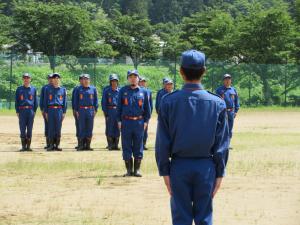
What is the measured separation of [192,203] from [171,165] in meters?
0.41

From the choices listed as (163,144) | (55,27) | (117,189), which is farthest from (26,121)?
(55,27)

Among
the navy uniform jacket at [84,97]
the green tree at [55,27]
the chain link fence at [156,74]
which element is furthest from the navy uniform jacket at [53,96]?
the green tree at [55,27]

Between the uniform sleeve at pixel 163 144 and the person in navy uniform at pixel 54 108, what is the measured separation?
48.1 ft

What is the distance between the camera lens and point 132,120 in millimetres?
15461

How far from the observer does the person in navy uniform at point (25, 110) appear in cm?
2136

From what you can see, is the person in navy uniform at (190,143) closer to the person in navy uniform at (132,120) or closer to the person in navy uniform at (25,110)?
the person in navy uniform at (132,120)

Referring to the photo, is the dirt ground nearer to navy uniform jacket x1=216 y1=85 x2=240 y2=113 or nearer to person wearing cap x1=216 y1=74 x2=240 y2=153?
person wearing cap x1=216 y1=74 x2=240 y2=153

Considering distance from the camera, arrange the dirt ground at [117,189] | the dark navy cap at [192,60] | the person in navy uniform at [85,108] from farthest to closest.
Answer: the person in navy uniform at [85,108] < the dirt ground at [117,189] < the dark navy cap at [192,60]

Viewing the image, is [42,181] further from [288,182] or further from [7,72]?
[7,72]

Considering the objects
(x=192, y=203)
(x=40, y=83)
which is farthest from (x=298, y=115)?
(x=192, y=203)

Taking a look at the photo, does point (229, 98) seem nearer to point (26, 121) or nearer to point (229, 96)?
point (229, 96)

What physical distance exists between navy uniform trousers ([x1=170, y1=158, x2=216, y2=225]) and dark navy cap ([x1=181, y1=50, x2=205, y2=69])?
2.68 feet

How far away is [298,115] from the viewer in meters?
42.2

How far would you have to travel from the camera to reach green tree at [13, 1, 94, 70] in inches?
2370
